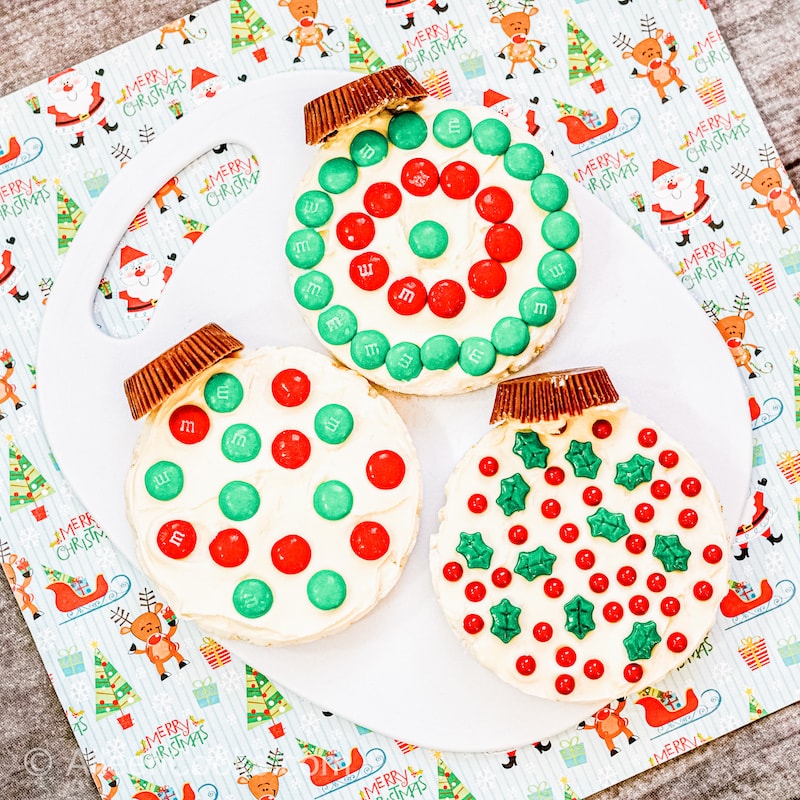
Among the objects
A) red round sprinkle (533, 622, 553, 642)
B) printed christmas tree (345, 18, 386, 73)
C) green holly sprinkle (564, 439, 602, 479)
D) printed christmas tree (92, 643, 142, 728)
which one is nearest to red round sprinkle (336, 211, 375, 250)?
printed christmas tree (345, 18, 386, 73)

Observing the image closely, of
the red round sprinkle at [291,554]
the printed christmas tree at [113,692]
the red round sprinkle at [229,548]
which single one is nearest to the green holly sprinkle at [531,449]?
the red round sprinkle at [291,554]

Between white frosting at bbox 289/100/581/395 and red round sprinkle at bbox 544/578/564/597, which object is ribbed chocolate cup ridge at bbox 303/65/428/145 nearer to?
white frosting at bbox 289/100/581/395

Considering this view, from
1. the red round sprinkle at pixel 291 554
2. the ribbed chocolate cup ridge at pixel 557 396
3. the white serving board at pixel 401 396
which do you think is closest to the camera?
the ribbed chocolate cup ridge at pixel 557 396

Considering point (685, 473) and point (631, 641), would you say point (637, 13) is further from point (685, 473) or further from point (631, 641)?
point (631, 641)

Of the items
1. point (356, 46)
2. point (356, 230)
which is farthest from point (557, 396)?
point (356, 46)

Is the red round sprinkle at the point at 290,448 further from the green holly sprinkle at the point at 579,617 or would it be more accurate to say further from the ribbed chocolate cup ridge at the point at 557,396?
the green holly sprinkle at the point at 579,617

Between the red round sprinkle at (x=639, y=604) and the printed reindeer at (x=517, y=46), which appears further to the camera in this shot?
the printed reindeer at (x=517, y=46)
